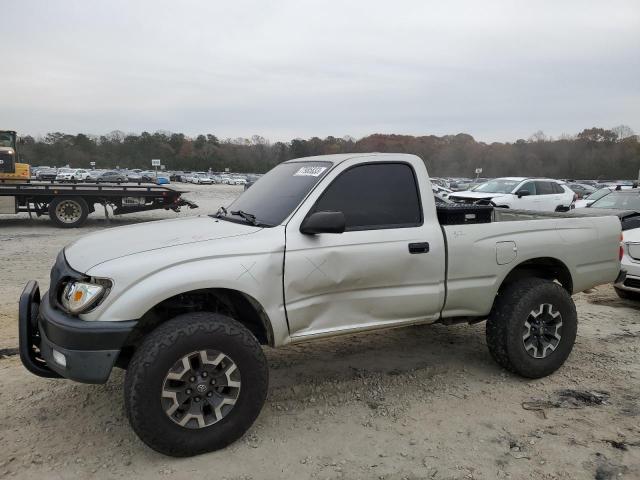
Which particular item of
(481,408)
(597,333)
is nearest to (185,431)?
(481,408)

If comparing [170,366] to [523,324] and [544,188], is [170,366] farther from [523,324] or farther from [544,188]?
[544,188]

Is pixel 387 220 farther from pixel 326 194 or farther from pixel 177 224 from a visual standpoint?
pixel 177 224

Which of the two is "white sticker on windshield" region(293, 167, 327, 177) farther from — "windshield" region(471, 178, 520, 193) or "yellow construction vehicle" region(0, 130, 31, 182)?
"yellow construction vehicle" region(0, 130, 31, 182)

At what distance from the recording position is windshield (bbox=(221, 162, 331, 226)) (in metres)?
3.71

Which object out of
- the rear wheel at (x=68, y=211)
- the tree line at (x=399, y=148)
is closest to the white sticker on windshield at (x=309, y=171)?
the rear wheel at (x=68, y=211)

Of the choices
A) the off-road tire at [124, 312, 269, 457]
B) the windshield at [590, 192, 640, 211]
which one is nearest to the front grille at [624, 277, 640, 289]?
the windshield at [590, 192, 640, 211]

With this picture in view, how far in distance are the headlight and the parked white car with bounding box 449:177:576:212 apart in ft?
46.3

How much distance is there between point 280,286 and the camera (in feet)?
11.0

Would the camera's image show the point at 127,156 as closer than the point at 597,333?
No

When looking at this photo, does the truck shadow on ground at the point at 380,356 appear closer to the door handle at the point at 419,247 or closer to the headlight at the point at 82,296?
the door handle at the point at 419,247

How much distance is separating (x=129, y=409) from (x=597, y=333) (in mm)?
5022

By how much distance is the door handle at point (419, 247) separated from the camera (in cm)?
379

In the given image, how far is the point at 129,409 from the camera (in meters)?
2.94

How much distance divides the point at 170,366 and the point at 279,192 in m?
1.61
